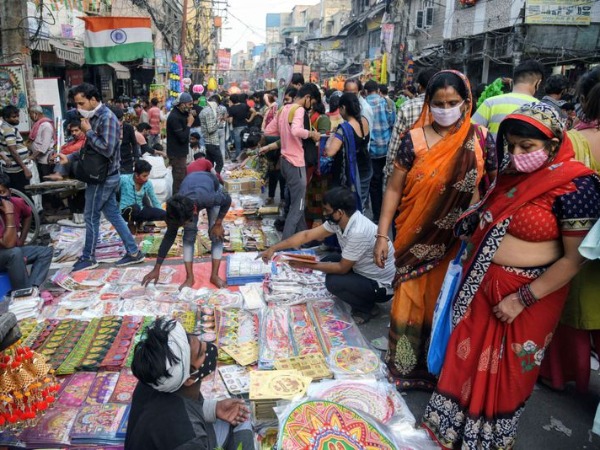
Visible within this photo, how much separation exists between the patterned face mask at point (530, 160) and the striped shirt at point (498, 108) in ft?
5.80

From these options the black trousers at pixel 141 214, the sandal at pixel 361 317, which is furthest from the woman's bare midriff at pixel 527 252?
the black trousers at pixel 141 214

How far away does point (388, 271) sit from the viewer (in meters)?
3.59

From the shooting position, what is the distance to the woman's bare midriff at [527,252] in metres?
1.95

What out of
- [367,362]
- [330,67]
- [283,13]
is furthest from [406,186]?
[283,13]

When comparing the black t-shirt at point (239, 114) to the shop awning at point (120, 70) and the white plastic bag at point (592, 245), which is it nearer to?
the shop awning at point (120, 70)

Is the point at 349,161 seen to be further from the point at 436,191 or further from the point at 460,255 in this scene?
the point at 460,255

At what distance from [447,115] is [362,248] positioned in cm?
131

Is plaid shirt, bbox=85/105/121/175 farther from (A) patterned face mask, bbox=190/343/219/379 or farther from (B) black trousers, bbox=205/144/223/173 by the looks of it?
(B) black trousers, bbox=205/144/223/173

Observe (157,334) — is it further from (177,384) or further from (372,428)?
(372,428)

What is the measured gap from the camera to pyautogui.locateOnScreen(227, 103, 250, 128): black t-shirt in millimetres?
10773

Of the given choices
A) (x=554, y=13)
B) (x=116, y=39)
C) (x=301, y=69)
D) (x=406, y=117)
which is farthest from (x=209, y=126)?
(x=554, y=13)

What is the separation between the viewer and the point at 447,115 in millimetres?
2389

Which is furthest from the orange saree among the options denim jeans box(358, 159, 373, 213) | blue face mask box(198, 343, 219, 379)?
denim jeans box(358, 159, 373, 213)

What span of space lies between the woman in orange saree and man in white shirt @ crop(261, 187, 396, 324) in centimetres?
74
